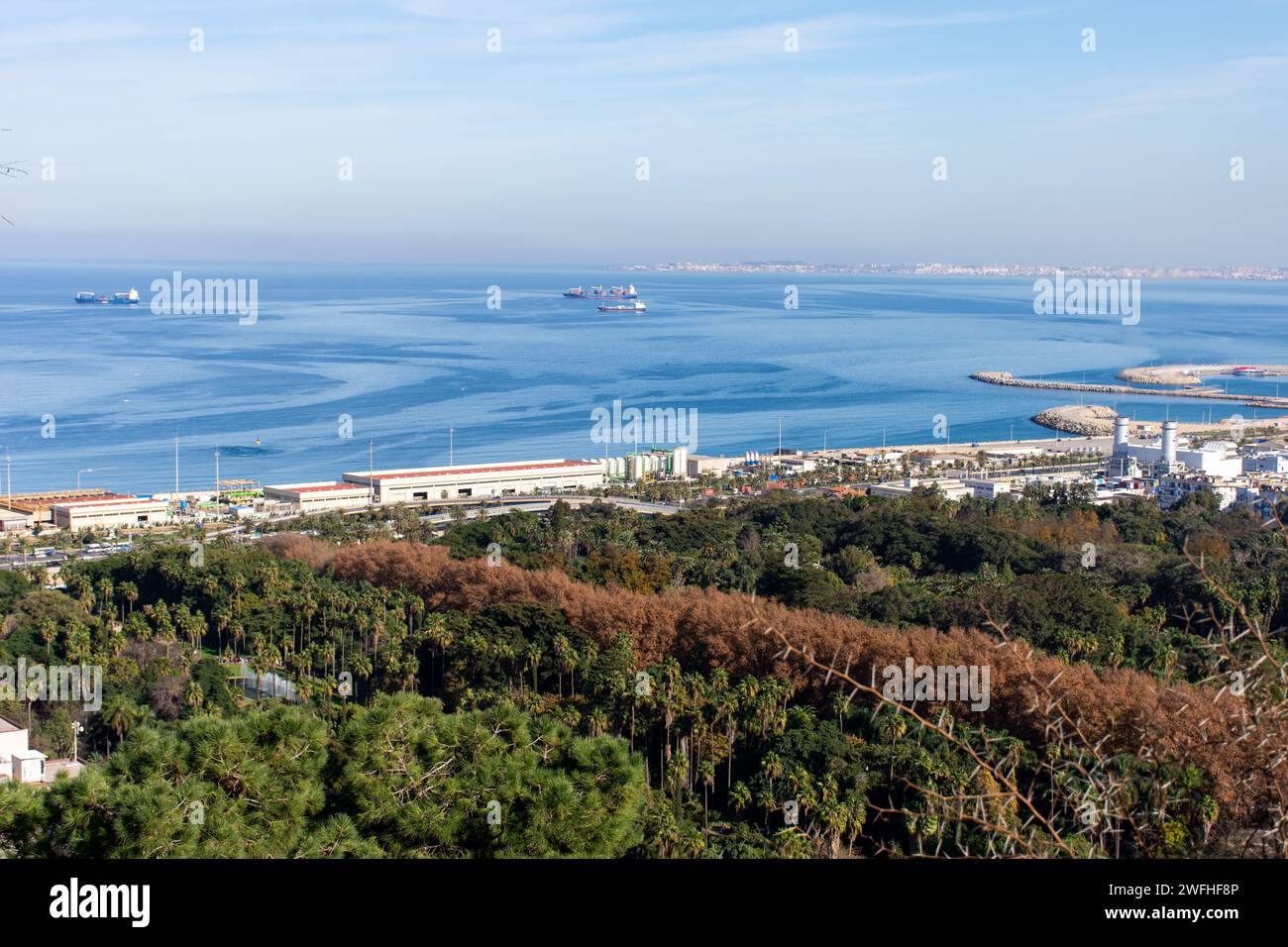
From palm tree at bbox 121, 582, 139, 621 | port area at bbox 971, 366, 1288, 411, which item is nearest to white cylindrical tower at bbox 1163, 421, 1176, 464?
port area at bbox 971, 366, 1288, 411

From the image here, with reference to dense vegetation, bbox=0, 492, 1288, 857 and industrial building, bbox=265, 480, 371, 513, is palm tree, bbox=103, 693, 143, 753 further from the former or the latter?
industrial building, bbox=265, 480, 371, 513

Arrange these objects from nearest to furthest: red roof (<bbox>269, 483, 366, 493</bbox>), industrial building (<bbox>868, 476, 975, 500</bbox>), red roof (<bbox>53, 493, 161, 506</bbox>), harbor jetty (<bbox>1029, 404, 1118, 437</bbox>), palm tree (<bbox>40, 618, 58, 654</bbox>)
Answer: palm tree (<bbox>40, 618, 58, 654</bbox>), red roof (<bbox>53, 493, 161, 506</bbox>), industrial building (<bbox>868, 476, 975, 500</bbox>), red roof (<bbox>269, 483, 366, 493</bbox>), harbor jetty (<bbox>1029, 404, 1118, 437</bbox>)

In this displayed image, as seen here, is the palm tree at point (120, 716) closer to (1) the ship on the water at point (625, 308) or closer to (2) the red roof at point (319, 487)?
(2) the red roof at point (319, 487)

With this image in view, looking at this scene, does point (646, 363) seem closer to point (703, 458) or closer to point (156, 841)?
point (703, 458)

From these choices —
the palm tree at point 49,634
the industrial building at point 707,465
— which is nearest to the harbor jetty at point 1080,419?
the industrial building at point 707,465

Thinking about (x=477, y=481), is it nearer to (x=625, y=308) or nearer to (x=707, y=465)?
(x=707, y=465)

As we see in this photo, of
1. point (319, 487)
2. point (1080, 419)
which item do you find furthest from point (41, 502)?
point (1080, 419)
